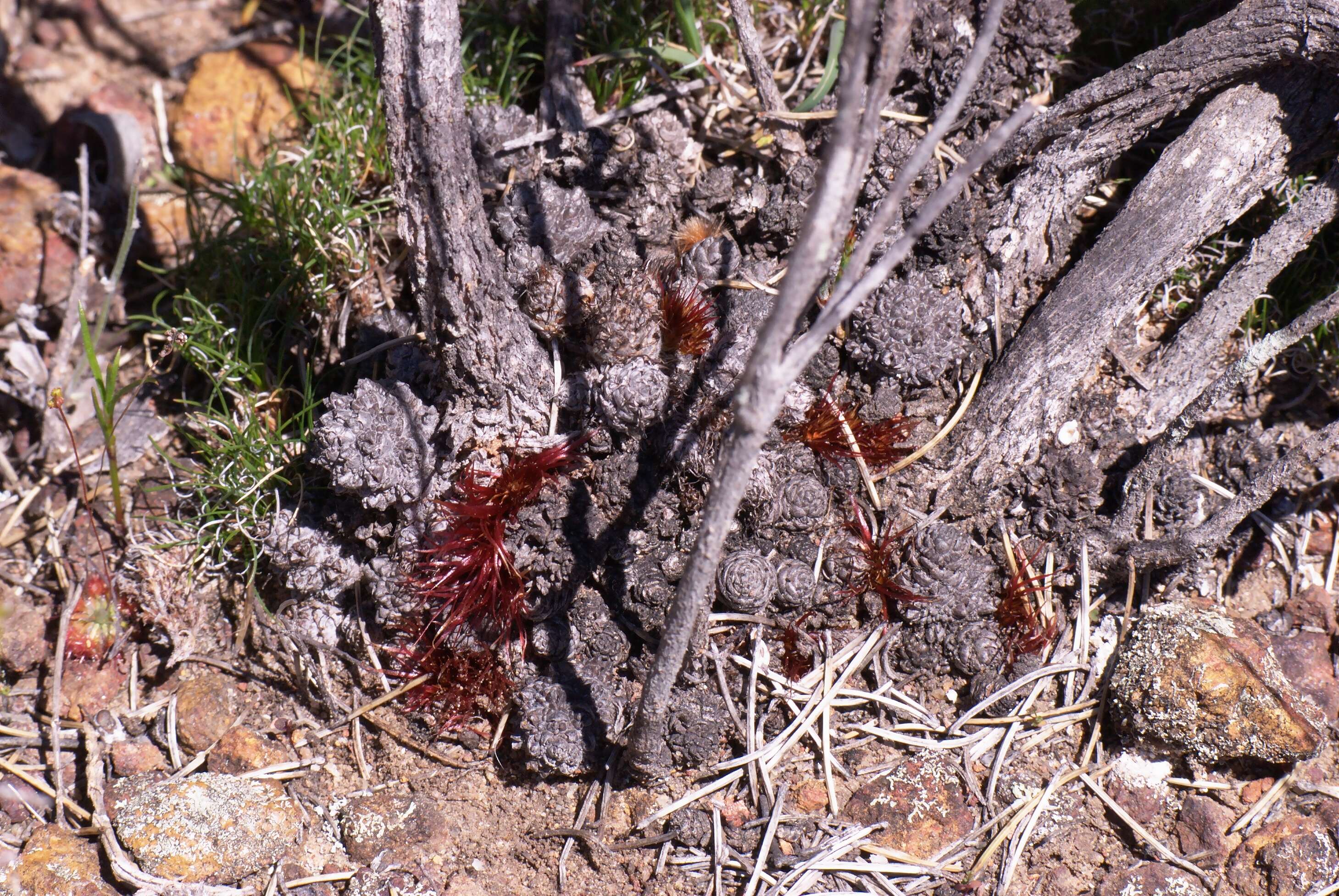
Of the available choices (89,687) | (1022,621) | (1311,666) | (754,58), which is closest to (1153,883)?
(1022,621)

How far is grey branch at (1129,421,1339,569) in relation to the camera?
2564 mm

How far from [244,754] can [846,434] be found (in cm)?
191

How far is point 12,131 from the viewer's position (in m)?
3.67

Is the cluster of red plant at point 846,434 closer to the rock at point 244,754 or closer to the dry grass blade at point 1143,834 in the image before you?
the dry grass blade at point 1143,834

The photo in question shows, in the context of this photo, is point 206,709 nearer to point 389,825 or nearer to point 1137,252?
point 389,825

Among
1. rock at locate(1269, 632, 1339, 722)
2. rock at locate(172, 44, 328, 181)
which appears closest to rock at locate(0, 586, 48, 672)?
rock at locate(172, 44, 328, 181)

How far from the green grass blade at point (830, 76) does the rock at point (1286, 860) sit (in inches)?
95.4

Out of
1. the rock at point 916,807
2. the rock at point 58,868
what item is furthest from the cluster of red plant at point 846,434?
the rock at point 58,868

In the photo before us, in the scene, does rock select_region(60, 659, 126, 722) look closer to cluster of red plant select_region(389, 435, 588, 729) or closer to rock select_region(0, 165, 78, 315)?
cluster of red plant select_region(389, 435, 588, 729)

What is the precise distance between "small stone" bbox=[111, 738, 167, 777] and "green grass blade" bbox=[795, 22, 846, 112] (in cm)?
270

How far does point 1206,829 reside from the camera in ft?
7.86

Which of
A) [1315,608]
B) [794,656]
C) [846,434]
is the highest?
[846,434]

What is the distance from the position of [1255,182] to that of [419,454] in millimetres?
2553

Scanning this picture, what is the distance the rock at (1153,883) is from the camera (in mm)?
2295
